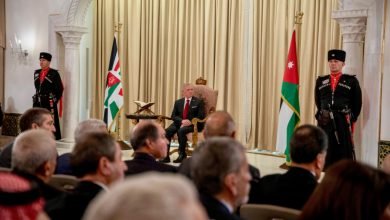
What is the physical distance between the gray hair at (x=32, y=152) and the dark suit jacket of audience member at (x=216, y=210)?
2.83ft

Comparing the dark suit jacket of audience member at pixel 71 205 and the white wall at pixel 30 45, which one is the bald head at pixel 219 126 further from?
the white wall at pixel 30 45

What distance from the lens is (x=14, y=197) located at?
1789 mm

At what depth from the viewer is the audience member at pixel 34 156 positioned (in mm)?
2517

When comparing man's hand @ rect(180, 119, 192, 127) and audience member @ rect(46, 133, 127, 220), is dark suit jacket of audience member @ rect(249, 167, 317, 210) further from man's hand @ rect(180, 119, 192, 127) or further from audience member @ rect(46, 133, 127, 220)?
man's hand @ rect(180, 119, 192, 127)

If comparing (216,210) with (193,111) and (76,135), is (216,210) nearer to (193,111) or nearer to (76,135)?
(76,135)

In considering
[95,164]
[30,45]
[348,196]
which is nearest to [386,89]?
[95,164]

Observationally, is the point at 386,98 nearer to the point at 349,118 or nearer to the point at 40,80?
the point at 349,118

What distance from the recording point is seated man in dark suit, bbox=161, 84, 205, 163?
7.31 metres

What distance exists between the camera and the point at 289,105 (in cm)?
674

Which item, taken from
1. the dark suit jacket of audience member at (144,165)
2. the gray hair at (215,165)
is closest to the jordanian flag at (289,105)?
the dark suit jacket of audience member at (144,165)

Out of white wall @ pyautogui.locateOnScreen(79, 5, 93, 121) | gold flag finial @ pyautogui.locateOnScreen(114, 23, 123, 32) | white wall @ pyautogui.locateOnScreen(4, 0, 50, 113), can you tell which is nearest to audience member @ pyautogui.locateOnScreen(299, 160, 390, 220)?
gold flag finial @ pyautogui.locateOnScreen(114, 23, 123, 32)

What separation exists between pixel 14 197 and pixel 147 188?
993 millimetres

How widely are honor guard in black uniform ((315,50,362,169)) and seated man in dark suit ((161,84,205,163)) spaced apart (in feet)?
6.38

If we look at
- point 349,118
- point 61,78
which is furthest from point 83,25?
point 349,118
